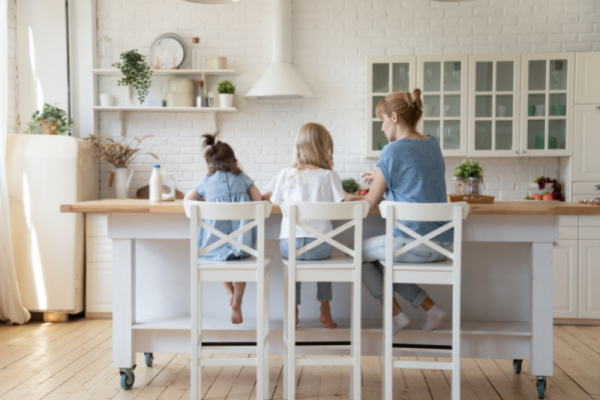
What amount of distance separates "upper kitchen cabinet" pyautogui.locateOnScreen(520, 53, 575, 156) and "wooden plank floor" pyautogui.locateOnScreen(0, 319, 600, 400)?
166cm

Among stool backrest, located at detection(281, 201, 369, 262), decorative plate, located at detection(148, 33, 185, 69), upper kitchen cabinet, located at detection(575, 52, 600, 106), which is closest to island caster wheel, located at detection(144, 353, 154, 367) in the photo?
stool backrest, located at detection(281, 201, 369, 262)

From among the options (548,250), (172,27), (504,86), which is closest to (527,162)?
(504,86)

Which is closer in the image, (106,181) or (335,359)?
(335,359)

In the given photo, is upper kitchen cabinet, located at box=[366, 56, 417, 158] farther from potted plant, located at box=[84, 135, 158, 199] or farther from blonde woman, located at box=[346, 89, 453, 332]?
blonde woman, located at box=[346, 89, 453, 332]

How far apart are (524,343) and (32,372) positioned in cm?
259

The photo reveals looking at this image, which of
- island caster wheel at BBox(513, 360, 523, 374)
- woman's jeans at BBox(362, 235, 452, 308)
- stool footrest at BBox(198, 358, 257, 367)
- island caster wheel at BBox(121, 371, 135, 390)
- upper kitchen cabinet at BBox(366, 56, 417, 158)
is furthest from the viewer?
upper kitchen cabinet at BBox(366, 56, 417, 158)

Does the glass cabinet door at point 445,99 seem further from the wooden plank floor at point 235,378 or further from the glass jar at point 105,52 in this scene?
the glass jar at point 105,52

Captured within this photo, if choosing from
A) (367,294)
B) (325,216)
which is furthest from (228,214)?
(367,294)

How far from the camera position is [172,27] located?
5590 mm

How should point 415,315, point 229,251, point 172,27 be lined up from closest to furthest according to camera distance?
1. point 229,251
2. point 415,315
3. point 172,27

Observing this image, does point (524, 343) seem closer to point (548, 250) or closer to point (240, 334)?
point (548, 250)

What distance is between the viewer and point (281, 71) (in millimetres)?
5285

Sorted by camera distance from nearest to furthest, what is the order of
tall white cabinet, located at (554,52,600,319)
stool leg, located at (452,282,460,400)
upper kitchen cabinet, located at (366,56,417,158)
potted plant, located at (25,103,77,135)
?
stool leg, located at (452,282,460,400), tall white cabinet, located at (554,52,600,319), potted plant, located at (25,103,77,135), upper kitchen cabinet, located at (366,56,417,158)

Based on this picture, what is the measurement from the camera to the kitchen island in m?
3.20
